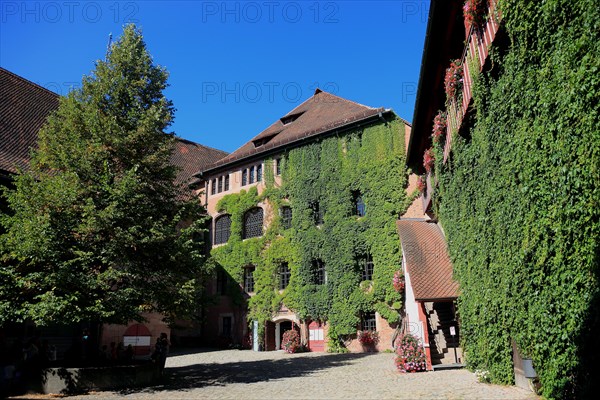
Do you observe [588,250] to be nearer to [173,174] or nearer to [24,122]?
[173,174]

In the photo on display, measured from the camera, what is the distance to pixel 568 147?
544 cm

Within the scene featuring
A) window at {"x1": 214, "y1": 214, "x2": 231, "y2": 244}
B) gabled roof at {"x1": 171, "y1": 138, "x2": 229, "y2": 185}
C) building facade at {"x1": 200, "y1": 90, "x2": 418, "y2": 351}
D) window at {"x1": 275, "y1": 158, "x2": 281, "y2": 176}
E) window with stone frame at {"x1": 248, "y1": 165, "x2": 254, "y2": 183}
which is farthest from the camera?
gabled roof at {"x1": 171, "y1": 138, "x2": 229, "y2": 185}

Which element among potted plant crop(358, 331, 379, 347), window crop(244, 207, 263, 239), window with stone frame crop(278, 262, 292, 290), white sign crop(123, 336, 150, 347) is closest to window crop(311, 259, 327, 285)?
window with stone frame crop(278, 262, 292, 290)

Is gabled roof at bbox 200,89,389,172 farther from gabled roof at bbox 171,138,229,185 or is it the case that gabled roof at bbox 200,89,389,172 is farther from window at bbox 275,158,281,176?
gabled roof at bbox 171,138,229,185

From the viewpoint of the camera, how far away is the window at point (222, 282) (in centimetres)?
2853

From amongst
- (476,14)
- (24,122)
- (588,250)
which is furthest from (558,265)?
(24,122)

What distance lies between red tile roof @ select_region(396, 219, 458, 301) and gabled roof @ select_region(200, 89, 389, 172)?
29.9ft

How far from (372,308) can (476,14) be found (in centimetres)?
1584

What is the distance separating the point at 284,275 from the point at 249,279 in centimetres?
276

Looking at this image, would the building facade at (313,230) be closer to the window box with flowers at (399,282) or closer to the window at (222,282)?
the window at (222,282)

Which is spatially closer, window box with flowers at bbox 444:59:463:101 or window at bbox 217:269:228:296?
window box with flowers at bbox 444:59:463:101

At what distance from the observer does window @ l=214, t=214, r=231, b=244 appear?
29.3 meters

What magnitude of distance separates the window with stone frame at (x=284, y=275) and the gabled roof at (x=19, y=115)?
13.9 meters

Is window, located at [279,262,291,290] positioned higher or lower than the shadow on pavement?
higher
